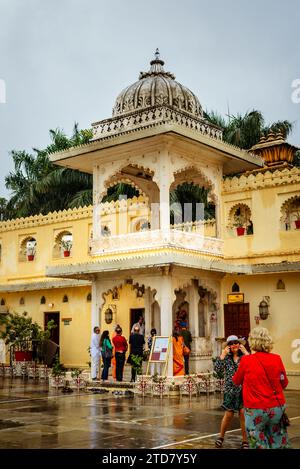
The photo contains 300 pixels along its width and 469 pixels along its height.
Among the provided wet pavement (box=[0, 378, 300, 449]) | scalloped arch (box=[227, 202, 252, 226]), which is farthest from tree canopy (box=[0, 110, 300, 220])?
wet pavement (box=[0, 378, 300, 449])

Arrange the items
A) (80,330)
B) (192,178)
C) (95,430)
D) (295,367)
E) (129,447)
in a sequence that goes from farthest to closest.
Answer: (80,330)
(192,178)
(295,367)
(95,430)
(129,447)

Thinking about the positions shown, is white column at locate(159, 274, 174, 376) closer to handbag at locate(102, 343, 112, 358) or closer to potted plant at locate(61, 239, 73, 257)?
handbag at locate(102, 343, 112, 358)

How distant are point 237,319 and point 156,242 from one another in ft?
11.2

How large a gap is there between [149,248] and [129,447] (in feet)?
27.8

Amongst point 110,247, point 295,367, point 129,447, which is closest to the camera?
point 129,447

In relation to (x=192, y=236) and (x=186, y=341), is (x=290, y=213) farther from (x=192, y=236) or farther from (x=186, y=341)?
(x=186, y=341)

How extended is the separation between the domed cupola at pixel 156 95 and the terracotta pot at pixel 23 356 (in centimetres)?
906

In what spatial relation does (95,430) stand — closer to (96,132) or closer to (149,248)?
(149,248)

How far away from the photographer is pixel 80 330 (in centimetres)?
2139

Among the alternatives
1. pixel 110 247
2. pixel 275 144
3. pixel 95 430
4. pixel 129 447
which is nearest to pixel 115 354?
pixel 110 247

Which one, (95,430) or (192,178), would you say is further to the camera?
(192,178)

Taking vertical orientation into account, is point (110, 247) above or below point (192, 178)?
below

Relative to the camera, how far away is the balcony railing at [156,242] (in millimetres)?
15953

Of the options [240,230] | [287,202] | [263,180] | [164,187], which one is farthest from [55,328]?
[287,202]
